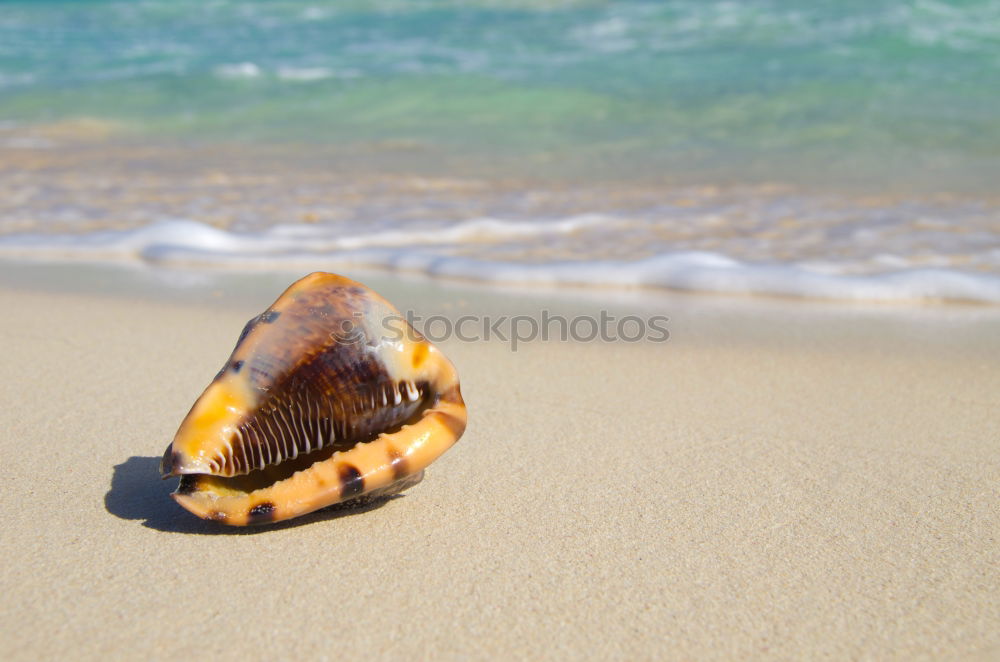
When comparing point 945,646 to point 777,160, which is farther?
point 777,160

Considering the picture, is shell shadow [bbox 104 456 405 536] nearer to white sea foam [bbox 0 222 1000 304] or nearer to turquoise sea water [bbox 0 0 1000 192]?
white sea foam [bbox 0 222 1000 304]

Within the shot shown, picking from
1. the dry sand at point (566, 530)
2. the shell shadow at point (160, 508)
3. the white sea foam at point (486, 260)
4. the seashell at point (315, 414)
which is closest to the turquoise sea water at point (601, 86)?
the white sea foam at point (486, 260)

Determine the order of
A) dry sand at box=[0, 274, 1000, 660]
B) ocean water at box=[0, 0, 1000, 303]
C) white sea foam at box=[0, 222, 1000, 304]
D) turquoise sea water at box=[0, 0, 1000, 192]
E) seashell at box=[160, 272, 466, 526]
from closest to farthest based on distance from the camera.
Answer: dry sand at box=[0, 274, 1000, 660] → seashell at box=[160, 272, 466, 526] → white sea foam at box=[0, 222, 1000, 304] → ocean water at box=[0, 0, 1000, 303] → turquoise sea water at box=[0, 0, 1000, 192]

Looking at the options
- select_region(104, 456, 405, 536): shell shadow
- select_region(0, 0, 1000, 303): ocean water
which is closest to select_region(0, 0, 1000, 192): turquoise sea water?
select_region(0, 0, 1000, 303): ocean water

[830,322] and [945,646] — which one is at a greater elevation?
[830,322]

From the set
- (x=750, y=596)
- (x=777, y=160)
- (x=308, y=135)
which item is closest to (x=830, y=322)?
(x=750, y=596)

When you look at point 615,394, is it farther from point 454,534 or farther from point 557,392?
point 454,534
